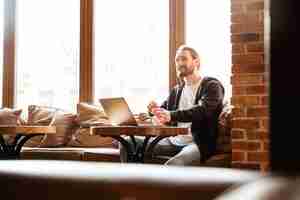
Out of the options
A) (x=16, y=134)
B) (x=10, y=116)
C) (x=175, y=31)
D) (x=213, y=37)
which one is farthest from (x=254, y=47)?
(x=10, y=116)

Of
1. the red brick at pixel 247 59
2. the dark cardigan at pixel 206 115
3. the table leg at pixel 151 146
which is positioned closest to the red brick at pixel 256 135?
the dark cardigan at pixel 206 115

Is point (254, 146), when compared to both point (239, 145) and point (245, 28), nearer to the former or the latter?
point (239, 145)

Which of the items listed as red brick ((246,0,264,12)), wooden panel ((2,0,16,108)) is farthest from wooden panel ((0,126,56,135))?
wooden panel ((2,0,16,108))

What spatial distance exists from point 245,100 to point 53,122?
2463 mm

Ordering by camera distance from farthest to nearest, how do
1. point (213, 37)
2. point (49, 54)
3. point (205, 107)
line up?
point (49, 54)
point (213, 37)
point (205, 107)

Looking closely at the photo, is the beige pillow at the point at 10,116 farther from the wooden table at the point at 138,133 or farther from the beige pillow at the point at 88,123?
the wooden table at the point at 138,133

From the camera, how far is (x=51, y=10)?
6.01m

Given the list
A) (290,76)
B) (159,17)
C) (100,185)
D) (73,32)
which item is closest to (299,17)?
(290,76)

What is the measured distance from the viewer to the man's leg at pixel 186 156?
139 inches

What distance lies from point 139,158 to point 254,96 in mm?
823

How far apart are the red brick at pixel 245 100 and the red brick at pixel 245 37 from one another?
1.18 feet

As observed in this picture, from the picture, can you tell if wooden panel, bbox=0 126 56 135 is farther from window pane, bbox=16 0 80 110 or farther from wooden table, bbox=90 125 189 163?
window pane, bbox=16 0 80 110

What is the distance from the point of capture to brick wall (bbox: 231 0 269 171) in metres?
3.49

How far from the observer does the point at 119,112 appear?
352 cm
